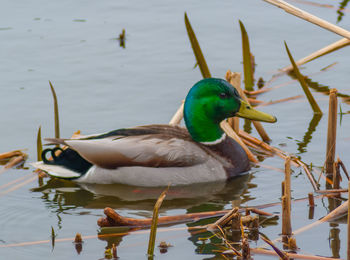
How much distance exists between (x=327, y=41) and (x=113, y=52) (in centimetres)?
302

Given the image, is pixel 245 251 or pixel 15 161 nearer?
pixel 245 251

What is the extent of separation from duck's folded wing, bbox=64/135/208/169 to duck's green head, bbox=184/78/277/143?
378 millimetres

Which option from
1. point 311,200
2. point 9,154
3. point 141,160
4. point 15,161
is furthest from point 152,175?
point 311,200

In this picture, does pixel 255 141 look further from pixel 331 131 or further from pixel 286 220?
pixel 286 220

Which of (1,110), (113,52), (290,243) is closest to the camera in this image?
(290,243)

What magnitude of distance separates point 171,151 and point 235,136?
3.08 ft

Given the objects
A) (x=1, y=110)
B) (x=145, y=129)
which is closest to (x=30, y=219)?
(x=145, y=129)

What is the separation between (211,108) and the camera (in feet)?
26.9

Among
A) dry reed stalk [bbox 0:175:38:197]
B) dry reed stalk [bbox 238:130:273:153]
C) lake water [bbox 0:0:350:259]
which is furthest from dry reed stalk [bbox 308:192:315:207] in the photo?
dry reed stalk [bbox 0:175:38:197]

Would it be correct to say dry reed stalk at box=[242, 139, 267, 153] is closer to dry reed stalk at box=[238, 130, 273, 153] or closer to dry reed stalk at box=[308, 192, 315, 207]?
dry reed stalk at box=[238, 130, 273, 153]

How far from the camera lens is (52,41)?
11.8 m

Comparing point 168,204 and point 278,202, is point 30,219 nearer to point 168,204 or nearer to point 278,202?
point 168,204

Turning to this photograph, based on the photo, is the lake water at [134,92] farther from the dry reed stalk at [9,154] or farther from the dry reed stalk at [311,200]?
the dry reed stalk at [9,154]

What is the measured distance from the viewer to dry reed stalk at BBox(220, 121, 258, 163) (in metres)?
8.51
